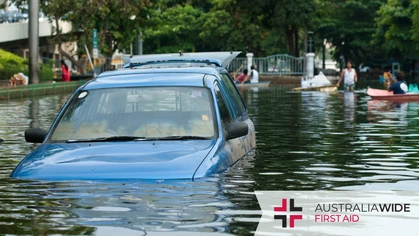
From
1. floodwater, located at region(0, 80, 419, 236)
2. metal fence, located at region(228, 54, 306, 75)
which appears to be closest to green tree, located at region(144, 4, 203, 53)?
metal fence, located at region(228, 54, 306, 75)

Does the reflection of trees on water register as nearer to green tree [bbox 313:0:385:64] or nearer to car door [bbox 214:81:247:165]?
car door [bbox 214:81:247:165]

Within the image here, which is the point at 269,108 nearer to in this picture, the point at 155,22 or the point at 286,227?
the point at 286,227

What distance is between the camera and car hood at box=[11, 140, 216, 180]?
8.80 m

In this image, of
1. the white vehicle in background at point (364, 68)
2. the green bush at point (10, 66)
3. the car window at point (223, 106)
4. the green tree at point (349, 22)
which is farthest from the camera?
the white vehicle in background at point (364, 68)

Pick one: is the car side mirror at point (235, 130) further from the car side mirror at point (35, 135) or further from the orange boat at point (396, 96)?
the orange boat at point (396, 96)

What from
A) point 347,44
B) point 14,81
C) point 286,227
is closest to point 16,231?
point 286,227

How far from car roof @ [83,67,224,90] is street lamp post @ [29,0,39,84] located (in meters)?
33.7

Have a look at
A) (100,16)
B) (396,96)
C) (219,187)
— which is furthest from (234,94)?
(100,16)

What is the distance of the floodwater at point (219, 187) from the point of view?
7.63m

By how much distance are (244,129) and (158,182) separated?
1464 millimetres

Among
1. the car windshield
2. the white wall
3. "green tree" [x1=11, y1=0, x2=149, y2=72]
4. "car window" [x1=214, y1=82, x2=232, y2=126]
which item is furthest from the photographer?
the white wall

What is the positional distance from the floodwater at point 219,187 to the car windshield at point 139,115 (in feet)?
2.15

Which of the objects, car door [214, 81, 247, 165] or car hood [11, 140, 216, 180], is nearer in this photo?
car hood [11, 140, 216, 180]

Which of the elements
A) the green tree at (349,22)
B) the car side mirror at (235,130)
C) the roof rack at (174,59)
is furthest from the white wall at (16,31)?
the car side mirror at (235,130)
